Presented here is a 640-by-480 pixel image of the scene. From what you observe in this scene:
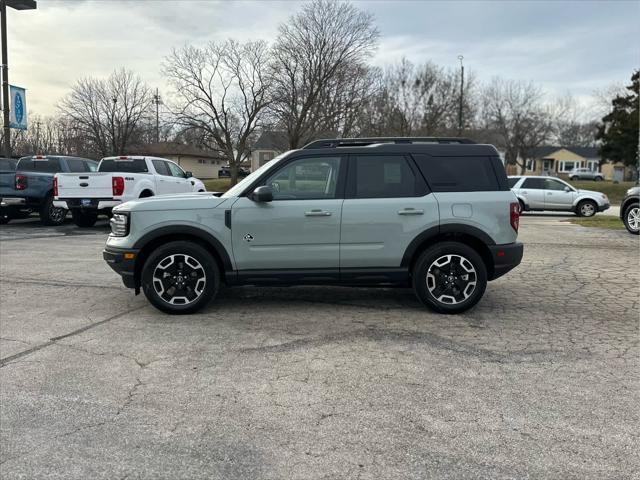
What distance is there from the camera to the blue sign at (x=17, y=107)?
17906 millimetres

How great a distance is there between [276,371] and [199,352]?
2.79ft

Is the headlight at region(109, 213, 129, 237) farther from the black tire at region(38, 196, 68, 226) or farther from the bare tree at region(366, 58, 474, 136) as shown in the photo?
the bare tree at region(366, 58, 474, 136)

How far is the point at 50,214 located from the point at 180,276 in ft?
36.6

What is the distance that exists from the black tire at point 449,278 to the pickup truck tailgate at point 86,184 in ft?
32.2

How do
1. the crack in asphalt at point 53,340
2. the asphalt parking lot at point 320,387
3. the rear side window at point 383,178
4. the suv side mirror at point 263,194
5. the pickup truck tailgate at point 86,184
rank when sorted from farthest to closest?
the pickup truck tailgate at point 86,184, the rear side window at point 383,178, the suv side mirror at point 263,194, the crack in asphalt at point 53,340, the asphalt parking lot at point 320,387

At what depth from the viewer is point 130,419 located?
3.42 meters

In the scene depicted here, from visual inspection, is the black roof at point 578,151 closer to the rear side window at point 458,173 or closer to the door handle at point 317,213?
the rear side window at point 458,173

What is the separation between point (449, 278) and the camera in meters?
5.76

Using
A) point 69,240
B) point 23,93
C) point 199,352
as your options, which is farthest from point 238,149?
point 199,352

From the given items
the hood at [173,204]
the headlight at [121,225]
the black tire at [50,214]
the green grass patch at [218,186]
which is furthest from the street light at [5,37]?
the hood at [173,204]

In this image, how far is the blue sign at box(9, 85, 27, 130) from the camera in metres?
17.9

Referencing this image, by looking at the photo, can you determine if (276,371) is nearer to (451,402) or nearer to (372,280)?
(451,402)

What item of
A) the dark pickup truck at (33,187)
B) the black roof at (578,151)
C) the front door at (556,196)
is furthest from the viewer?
the black roof at (578,151)

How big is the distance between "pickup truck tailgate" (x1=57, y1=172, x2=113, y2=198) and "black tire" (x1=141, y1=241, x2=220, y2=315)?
8.22 metres
